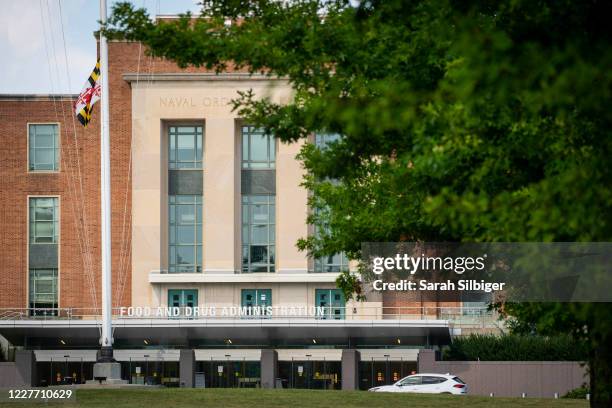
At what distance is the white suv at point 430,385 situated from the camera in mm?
50219

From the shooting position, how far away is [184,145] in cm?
7050

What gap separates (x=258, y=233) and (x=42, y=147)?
1427 cm

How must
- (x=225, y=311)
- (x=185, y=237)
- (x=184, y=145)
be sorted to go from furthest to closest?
(x=184, y=145), (x=185, y=237), (x=225, y=311)

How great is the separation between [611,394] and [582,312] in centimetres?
694

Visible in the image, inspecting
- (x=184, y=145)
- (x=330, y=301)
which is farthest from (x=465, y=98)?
(x=184, y=145)

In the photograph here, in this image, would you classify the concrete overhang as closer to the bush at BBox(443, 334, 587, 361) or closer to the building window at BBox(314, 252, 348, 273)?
the bush at BBox(443, 334, 587, 361)

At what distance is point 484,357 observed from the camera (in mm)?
61812

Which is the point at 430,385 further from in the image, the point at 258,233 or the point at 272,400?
the point at 258,233

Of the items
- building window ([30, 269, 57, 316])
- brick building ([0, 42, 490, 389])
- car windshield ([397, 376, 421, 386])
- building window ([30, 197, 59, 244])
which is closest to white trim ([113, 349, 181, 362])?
brick building ([0, 42, 490, 389])

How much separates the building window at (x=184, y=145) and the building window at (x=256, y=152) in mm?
2750

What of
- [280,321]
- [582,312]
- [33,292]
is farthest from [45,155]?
[582,312]

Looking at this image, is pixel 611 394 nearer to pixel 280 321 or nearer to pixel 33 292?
pixel 280 321

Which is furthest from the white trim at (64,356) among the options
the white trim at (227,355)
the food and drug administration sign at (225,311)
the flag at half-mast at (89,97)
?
the flag at half-mast at (89,97)

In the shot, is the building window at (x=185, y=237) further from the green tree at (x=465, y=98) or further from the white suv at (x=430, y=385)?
the green tree at (x=465, y=98)
